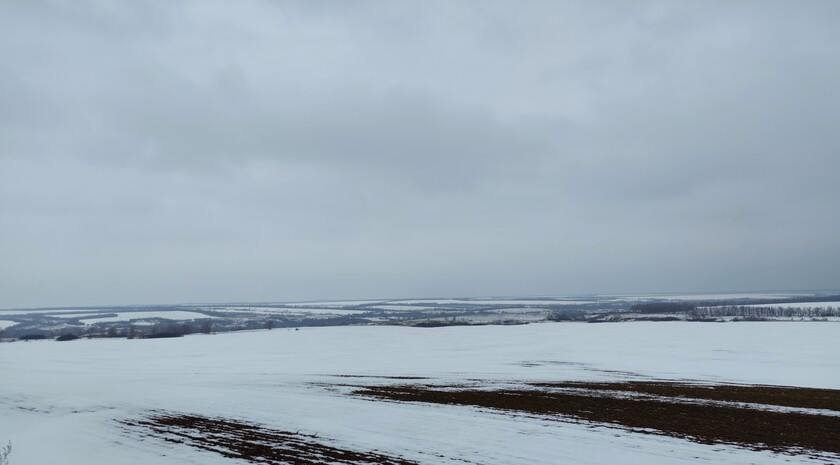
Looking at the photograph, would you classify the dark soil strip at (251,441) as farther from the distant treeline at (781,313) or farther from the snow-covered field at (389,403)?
Answer: the distant treeline at (781,313)

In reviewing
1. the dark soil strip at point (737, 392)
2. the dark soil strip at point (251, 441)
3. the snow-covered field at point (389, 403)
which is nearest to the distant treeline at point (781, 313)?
the snow-covered field at point (389, 403)

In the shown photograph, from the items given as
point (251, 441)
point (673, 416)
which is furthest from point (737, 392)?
point (251, 441)

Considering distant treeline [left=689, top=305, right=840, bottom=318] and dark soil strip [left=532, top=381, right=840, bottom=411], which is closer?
dark soil strip [left=532, top=381, right=840, bottom=411]

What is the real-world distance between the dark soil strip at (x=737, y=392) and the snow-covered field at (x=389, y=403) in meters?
3.66

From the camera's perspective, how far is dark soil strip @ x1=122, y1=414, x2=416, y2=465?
1251 centimetres

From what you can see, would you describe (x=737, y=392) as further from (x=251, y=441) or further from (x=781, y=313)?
(x=781, y=313)

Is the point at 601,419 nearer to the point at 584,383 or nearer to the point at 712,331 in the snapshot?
the point at 584,383

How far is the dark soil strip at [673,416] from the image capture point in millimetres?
14156

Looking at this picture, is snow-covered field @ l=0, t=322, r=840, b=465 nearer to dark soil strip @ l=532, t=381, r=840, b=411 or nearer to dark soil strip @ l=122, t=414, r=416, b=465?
dark soil strip @ l=122, t=414, r=416, b=465

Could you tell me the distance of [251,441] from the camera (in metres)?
14.0

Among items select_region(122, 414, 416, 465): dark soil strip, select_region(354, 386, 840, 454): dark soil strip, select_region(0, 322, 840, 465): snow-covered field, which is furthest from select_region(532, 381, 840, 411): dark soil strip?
select_region(122, 414, 416, 465): dark soil strip

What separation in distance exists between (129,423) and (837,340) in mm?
62141

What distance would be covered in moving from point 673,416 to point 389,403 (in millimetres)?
9185

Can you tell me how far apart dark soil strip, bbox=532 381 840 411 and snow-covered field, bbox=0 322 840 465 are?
3658mm
